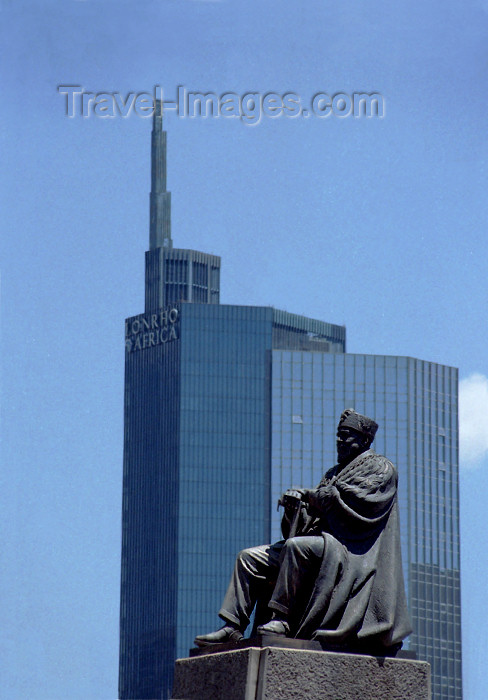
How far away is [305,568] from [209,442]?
122897mm

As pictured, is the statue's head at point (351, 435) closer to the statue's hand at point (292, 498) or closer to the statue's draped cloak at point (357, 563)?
the statue's draped cloak at point (357, 563)

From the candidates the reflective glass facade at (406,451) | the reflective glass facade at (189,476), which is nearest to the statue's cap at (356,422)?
the reflective glass facade at (406,451)

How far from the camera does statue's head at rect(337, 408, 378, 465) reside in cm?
1769

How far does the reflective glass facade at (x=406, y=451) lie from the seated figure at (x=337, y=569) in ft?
380

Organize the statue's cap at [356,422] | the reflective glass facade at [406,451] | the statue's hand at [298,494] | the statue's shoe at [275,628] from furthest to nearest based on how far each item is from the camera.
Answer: the reflective glass facade at [406,451] → the statue's cap at [356,422] → the statue's hand at [298,494] → the statue's shoe at [275,628]

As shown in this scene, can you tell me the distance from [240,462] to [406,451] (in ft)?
39.4

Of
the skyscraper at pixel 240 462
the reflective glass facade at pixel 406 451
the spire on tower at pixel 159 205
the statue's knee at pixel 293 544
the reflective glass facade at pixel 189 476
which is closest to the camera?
the statue's knee at pixel 293 544

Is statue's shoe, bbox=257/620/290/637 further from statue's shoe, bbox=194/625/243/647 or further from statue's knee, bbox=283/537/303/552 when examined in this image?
statue's knee, bbox=283/537/303/552

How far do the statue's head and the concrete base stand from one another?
6.49ft

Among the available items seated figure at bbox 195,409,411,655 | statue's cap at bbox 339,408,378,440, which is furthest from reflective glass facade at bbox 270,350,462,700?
seated figure at bbox 195,409,411,655

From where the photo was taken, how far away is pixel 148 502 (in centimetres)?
14112

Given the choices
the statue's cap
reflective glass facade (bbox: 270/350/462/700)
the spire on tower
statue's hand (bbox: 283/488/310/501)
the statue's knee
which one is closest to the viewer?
the statue's knee

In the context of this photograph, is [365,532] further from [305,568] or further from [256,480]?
[256,480]

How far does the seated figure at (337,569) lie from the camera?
1672cm
